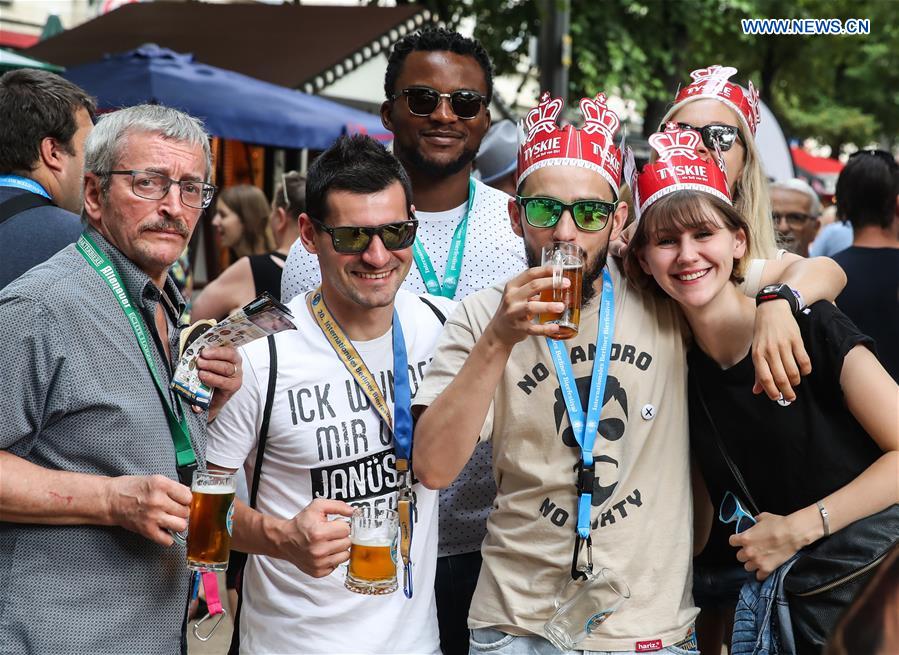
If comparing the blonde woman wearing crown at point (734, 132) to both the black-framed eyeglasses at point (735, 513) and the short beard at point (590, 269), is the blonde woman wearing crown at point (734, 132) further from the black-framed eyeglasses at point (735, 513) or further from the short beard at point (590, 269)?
the black-framed eyeglasses at point (735, 513)

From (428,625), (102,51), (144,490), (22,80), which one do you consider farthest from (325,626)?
(102,51)

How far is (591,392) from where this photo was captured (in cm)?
289

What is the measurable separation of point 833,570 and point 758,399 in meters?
0.50

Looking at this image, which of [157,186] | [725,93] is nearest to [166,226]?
[157,186]

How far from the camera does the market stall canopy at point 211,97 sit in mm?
8516

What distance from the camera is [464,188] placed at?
401 centimetres

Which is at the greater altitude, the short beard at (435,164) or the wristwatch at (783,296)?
the short beard at (435,164)

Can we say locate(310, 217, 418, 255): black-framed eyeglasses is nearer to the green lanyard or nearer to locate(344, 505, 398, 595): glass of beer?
the green lanyard

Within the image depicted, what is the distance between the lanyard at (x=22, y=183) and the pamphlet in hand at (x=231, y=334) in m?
1.64

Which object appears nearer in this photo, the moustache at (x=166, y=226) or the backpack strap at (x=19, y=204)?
the moustache at (x=166, y=226)

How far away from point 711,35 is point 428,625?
16365 mm

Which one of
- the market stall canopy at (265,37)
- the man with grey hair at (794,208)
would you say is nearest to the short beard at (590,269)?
the man with grey hair at (794,208)

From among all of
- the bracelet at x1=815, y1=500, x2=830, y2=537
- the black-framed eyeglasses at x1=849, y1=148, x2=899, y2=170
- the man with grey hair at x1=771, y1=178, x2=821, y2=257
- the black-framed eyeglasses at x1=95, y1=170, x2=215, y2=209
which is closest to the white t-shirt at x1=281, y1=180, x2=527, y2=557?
the black-framed eyeglasses at x1=95, y1=170, x2=215, y2=209

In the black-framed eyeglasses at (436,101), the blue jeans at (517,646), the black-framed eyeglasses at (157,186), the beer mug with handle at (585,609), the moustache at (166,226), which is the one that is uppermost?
the black-framed eyeglasses at (436,101)
